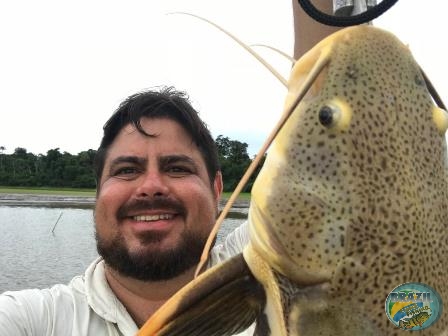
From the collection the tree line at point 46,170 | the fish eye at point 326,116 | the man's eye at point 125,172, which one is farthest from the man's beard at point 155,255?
the tree line at point 46,170

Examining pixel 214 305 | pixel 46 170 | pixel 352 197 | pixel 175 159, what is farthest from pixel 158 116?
pixel 46 170

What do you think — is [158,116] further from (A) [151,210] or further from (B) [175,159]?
(A) [151,210]

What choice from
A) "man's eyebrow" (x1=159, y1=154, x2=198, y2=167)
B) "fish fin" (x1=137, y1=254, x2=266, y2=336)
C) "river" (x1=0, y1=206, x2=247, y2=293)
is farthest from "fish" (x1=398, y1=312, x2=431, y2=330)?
"river" (x1=0, y1=206, x2=247, y2=293)

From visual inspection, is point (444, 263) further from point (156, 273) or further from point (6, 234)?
point (6, 234)

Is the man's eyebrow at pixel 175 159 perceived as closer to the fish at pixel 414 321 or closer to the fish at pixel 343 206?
the fish at pixel 343 206

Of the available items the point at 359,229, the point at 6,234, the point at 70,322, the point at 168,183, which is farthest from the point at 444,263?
the point at 6,234

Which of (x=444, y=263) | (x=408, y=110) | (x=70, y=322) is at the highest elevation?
(x=408, y=110)
